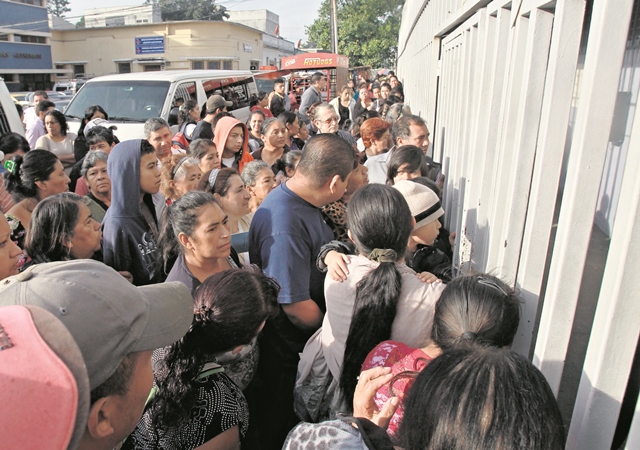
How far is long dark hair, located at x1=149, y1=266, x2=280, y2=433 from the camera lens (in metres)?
1.49

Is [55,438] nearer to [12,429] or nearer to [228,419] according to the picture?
[12,429]

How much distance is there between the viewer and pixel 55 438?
79 centimetres

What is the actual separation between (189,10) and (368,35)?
1574 inches

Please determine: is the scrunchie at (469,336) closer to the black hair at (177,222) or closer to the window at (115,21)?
the black hair at (177,222)

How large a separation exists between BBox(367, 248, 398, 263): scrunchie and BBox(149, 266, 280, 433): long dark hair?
0.46 m

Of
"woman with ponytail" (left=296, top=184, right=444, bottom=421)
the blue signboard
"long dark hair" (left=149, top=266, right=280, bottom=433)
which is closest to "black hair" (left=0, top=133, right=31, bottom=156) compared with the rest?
"long dark hair" (left=149, top=266, right=280, bottom=433)

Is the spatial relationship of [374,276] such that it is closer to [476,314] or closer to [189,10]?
[476,314]

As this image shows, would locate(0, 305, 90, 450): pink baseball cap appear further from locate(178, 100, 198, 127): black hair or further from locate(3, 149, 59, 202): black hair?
locate(178, 100, 198, 127): black hair

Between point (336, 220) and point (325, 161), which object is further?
point (336, 220)

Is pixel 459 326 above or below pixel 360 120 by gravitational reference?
below

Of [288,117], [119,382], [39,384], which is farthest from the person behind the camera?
[288,117]

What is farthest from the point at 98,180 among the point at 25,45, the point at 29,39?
the point at 29,39

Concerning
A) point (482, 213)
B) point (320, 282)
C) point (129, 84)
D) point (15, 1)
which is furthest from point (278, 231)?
point (15, 1)

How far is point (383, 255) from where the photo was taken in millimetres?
1675
